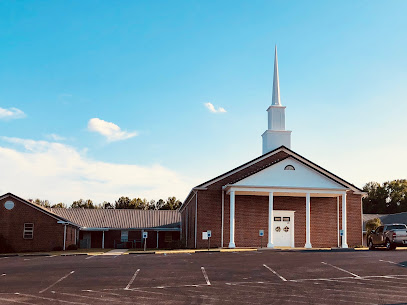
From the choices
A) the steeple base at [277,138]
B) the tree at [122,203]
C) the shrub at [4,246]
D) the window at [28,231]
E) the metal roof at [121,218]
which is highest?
the steeple base at [277,138]

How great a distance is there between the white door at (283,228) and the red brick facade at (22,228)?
18994 millimetres

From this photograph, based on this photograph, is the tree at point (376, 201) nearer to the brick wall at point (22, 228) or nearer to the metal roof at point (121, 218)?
the metal roof at point (121, 218)

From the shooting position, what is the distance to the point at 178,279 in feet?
61.8

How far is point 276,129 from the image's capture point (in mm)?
44375

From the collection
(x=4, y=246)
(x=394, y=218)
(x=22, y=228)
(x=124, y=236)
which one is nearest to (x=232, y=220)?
(x=22, y=228)

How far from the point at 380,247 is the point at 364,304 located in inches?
877

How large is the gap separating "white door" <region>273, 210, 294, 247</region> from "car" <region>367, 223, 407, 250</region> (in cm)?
731

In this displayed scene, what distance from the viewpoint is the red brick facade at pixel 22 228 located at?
4381cm

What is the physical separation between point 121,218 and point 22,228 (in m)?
20.1

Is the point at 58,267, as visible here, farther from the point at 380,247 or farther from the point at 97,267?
the point at 380,247

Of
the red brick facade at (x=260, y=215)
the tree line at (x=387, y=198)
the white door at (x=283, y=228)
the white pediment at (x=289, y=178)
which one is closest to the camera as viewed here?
the white pediment at (x=289, y=178)

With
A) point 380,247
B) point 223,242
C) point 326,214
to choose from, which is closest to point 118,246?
point 223,242

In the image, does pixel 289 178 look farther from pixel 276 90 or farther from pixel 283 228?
pixel 276 90

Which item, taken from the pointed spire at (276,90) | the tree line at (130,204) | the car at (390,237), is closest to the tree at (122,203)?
the tree line at (130,204)
